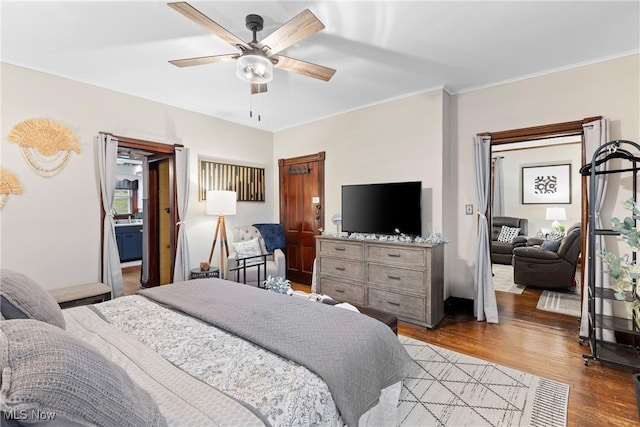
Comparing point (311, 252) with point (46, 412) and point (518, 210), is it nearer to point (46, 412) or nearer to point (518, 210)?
point (46, 412)

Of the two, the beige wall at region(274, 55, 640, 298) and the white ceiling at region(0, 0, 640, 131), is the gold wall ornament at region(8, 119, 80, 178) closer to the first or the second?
the white ceiling at region(0, 0, 640, 131)

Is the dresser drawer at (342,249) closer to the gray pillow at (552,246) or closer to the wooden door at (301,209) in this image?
the wooden door at (301,209)

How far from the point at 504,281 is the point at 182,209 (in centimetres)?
542

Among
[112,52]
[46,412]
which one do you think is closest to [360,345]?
[46,412]

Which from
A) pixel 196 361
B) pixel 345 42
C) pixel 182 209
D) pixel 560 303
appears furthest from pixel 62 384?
pixel 560 303

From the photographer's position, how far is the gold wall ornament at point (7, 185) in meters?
2.80

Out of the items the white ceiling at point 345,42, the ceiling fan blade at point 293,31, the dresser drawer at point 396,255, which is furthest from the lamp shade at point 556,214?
the ceiling fan blade at point 293,31

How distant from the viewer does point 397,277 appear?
3.34m

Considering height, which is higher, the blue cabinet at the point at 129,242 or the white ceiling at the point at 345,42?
the white ceiling at the point at 345,42

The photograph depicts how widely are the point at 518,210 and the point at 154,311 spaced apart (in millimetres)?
8101

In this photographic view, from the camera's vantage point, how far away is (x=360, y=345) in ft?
4.74

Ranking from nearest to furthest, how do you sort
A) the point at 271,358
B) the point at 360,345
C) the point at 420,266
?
the point at 271,358, the point at 360,345, the point at 420,266

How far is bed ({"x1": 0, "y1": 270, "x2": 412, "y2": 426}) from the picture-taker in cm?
74

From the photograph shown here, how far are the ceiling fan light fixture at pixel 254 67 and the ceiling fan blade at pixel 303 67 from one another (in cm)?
14
